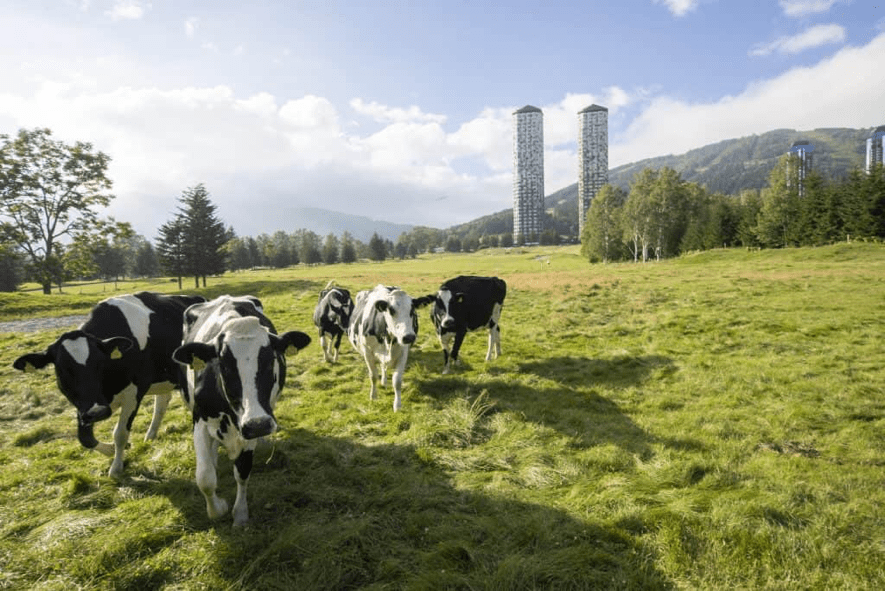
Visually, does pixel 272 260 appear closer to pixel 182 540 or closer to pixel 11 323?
pixel 11 323

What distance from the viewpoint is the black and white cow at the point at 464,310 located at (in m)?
10.5

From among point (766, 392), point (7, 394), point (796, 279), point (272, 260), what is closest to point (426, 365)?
point (766, 392)

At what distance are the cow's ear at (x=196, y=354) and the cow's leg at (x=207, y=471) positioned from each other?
70 cm

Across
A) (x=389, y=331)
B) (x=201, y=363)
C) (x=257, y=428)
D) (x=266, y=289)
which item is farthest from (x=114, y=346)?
(x=266, y=289)

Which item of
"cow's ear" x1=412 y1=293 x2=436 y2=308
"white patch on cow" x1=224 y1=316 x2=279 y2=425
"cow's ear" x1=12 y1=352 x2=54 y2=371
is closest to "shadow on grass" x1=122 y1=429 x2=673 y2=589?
"white patch on cow" x1=224 y1=316 x2=279 y2=425

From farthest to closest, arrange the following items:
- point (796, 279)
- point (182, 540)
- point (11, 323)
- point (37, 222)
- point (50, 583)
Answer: point (37, 222) → point (796, 279) → point (11, 323) → point (182, 540) → point (50, 583)

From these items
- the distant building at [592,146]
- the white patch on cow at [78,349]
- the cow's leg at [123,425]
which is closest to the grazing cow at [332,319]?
the cow's leg at [123,425]

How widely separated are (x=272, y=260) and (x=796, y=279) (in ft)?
318

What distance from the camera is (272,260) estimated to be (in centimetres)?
9762

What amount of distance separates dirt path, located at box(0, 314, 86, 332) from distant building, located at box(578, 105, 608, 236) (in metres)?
146

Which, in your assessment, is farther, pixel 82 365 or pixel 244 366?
pixel 82 365

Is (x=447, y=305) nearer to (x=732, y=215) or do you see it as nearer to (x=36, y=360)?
(x=36, y=360)

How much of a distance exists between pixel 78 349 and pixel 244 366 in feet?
9.52

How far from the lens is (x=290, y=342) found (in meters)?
4.52
